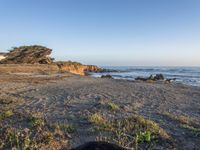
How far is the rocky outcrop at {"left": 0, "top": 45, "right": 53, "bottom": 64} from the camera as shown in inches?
1490

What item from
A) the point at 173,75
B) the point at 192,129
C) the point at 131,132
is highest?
the point at 131,132

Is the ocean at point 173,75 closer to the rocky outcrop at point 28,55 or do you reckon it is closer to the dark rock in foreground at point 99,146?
the rocky outcrop at point 28,55

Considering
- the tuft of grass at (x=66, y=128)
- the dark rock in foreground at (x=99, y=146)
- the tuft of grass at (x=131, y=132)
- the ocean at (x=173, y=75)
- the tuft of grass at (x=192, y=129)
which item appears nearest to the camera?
the dark rock in foreground at (x=99, y=146)

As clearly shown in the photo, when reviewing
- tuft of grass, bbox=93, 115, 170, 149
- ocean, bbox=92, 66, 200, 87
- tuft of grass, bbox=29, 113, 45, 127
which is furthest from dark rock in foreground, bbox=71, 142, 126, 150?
ocean, bbox=92, 66, 200, 87

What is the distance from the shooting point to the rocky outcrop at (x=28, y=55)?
37.8 meters

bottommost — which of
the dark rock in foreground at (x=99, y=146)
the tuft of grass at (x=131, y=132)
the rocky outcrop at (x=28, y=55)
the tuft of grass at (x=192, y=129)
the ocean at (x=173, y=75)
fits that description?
the ocean at (x=173, y=75)

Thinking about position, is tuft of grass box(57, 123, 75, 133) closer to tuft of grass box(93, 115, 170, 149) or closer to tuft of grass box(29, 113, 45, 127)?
tuft of grass box(29, 113, 45, 127)

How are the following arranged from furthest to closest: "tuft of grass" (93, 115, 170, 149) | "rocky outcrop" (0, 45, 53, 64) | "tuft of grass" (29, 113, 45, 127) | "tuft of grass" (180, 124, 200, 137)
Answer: "rocky outcrop" (0, 45, 53, 64) < "tuft of grass" (180, 124, 200, 137) < "tuft of grass" (29, 113, 45, 127) < "tuft of grass" (93, 115, 170, 149)

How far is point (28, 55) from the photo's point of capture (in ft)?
126

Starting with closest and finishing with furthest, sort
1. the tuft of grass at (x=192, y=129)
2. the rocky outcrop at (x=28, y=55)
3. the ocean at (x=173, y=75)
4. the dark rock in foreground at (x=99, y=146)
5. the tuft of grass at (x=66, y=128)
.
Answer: the dark rock in foreground at (x=99, y=146), the tuft of grass at (x=66, y=128), the tuft of grass at (x=192, y=129), the ocean at (x=173, y=75), the rocky outcrop at (x=28, y=55)

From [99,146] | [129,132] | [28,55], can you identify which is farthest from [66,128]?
[28,55]

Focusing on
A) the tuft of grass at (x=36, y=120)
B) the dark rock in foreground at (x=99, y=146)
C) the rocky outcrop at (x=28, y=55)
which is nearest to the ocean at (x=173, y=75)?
the rocky outcrop at (x=28, y=55)

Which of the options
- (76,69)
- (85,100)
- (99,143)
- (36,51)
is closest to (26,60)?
(36,51)

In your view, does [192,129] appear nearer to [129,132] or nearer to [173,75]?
[129,132]
